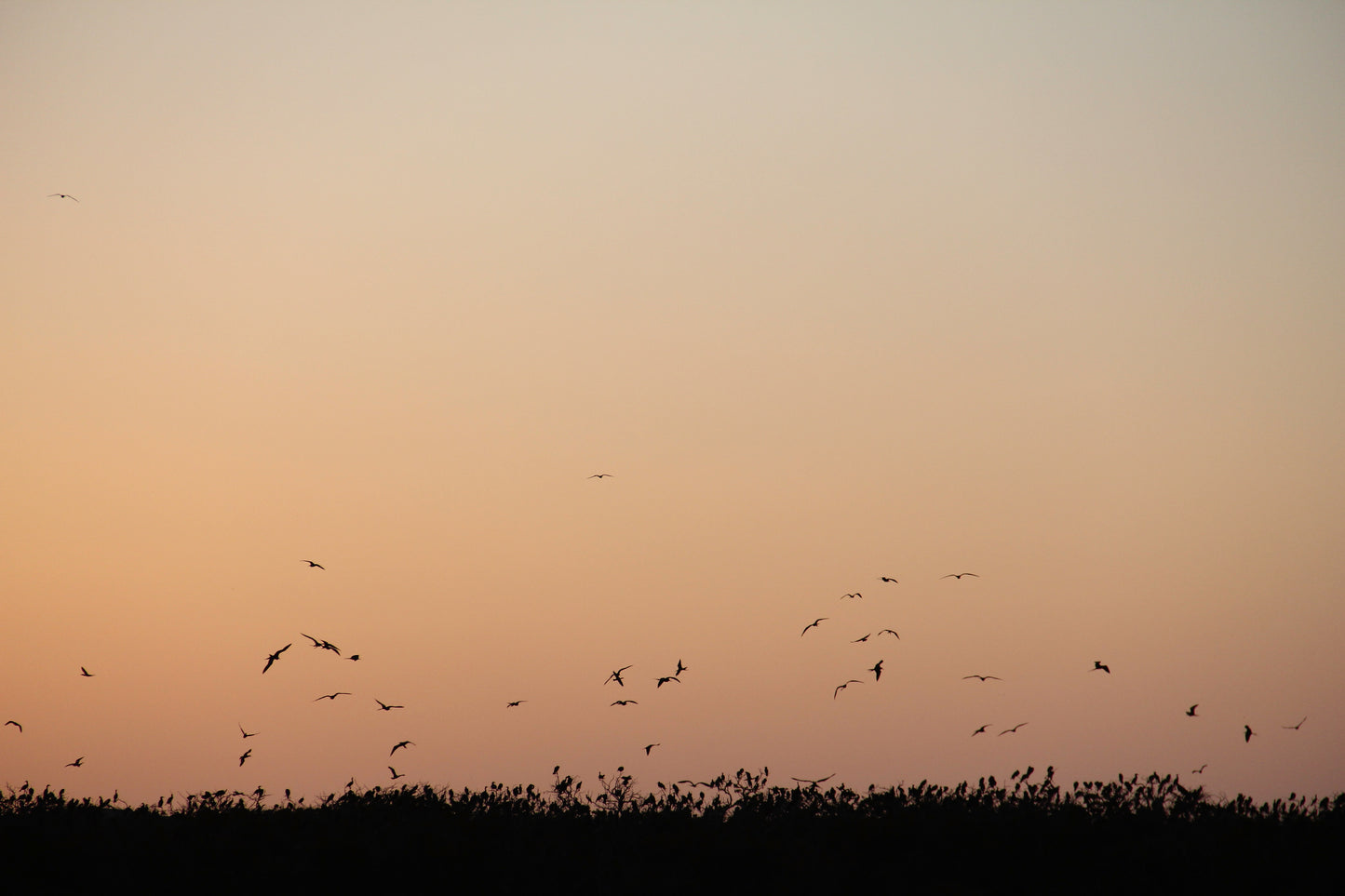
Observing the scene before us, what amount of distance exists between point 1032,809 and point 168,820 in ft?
53.5

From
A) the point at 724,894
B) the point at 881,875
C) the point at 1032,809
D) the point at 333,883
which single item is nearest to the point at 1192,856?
the point at 1032,809

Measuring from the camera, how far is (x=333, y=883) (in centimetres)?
1939

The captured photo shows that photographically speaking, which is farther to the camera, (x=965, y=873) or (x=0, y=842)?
(x=0, y=842)

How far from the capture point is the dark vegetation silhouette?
18672 mm

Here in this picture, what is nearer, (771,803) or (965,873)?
(965,873)

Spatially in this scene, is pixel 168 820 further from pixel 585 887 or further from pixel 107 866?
pixel 585 887

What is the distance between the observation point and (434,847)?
1986 cm

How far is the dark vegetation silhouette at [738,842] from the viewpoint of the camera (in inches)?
735

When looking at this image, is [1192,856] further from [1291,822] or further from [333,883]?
[333,883]

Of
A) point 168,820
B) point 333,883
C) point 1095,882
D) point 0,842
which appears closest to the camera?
point 1095,882

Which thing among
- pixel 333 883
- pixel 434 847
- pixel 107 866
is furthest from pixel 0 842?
pixel 434 847

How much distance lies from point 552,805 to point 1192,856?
11.6 m

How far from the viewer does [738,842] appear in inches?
784

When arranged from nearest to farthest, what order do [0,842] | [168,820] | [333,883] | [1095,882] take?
[1095,882] → [333,883] → [0,842] → [168,820]
